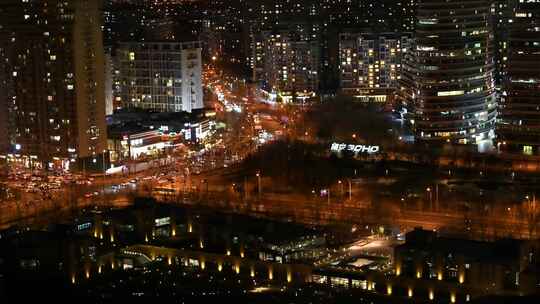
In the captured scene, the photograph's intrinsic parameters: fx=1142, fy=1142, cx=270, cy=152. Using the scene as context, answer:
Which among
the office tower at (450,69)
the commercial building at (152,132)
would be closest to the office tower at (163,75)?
the commercial building at (152,132)

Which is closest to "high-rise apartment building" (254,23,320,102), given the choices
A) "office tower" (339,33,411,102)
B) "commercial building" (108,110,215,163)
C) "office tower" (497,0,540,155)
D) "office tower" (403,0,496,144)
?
"office tower" (339,33,411,102)

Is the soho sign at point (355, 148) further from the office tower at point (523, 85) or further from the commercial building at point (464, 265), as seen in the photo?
the commercial building at point (464, 265)

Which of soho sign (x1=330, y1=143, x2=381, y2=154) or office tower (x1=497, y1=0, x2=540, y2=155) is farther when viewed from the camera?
soho sign (x1=330, y1=143, x2=381, y2=154)

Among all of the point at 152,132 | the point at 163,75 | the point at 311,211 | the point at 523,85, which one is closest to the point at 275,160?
the point at 152,132

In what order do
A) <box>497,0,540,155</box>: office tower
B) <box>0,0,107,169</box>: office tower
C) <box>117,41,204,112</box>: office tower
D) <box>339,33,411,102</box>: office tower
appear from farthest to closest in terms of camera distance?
<box>339,33,411,102</box>: office tower → <box>117,41,204,112</box>: office tower → <box>0,0,107,169</box>: office tower → <box>497,0,540,155</box>: office tower

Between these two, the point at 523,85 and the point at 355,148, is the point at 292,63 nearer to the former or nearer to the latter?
the point at 355,148

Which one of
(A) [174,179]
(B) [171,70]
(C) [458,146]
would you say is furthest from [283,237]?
(B) [171,70]

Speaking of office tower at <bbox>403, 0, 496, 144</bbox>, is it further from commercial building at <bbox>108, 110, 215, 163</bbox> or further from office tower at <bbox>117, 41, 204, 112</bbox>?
office tower at <bbox>117, 41, 204, 112</bbox>

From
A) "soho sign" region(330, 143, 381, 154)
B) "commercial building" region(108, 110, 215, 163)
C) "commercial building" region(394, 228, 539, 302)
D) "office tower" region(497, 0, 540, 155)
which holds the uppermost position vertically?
"office tower" region(497, 0, 540, 155)
